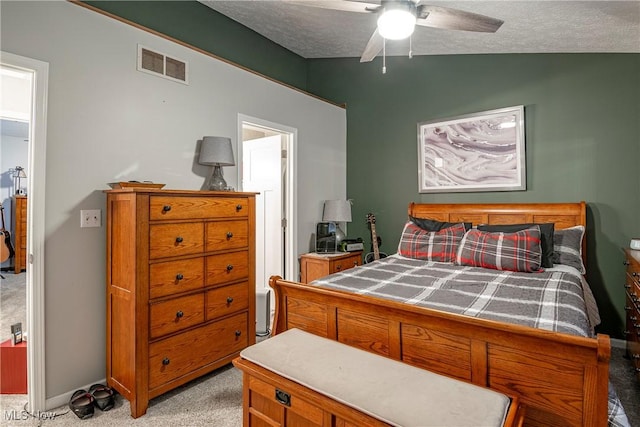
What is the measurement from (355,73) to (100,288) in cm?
365

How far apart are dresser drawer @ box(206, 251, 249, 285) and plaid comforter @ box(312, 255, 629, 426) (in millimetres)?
760

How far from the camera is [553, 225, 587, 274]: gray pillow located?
104 inches

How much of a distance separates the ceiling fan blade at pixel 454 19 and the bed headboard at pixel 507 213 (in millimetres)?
1778

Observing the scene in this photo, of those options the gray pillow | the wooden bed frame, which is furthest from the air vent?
the gray pillow

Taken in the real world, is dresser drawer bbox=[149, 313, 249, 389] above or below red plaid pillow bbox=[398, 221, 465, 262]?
below

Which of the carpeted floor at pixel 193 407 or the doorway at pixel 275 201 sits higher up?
the doorway at pixel 275 201

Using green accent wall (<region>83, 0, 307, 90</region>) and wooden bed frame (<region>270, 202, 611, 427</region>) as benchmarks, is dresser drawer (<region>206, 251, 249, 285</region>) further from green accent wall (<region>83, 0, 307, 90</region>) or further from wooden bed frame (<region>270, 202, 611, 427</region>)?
green accent wall (<region>83, 0, 307, 90</region>)

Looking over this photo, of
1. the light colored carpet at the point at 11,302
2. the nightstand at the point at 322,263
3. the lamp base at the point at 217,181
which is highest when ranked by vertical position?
the lamp base at the point at 217,181

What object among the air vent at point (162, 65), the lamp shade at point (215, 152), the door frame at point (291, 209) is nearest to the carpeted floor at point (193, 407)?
the door frame at point (291, 209)

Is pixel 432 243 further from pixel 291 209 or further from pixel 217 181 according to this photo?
pixel 217 181

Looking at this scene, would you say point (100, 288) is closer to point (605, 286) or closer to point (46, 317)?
point (46, 317)

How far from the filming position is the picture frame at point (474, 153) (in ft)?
10.5

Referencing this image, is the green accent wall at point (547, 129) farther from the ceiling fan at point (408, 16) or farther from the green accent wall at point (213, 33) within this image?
the ceiling fan at point (408, 16)

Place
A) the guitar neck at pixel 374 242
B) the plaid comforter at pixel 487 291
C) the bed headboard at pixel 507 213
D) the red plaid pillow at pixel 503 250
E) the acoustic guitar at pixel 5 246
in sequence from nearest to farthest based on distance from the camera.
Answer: the plaid comforter at pixel 487 291 < the red plaid pillow at pixel 503 250 < the bed headboard at pixel 507 213 < the guitar neck at pixel 374 242 < the acoustic guitar at pixel 5 246
